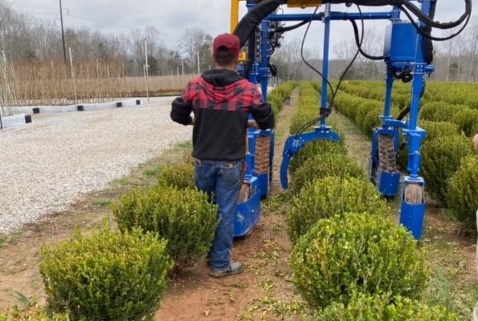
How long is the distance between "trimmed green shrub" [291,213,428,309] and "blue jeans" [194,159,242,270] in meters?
1.02

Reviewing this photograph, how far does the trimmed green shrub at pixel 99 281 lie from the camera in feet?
7.52

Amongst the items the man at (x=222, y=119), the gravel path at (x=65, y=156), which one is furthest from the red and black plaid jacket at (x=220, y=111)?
the gravel path at (x=65, y=156)

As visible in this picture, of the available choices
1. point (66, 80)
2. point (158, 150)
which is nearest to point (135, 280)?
point (158, 150)

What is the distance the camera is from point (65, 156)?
29.0ft

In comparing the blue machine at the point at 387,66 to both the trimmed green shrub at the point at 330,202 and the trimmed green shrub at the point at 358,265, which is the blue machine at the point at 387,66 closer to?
the trimmed green shrub at the point at 330,202

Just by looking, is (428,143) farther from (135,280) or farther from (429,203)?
(135,280)

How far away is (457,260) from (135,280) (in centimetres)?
303

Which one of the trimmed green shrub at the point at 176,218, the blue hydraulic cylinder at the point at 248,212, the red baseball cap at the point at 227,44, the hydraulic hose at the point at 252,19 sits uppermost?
the hydraulic hose at the point at 252,19

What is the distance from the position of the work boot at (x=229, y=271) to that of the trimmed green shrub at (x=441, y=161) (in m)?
2.76

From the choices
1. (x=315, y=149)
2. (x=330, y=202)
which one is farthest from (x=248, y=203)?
(x=315, y=149)

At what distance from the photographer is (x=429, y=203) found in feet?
18.4

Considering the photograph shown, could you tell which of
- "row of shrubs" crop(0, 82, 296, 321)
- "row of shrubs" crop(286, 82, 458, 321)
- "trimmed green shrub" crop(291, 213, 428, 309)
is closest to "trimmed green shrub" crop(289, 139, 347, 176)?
"row of shrubs" crop(286, 82, 458, 321)

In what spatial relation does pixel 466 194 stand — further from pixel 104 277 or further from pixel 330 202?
pixel 104 277

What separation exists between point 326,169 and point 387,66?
5.75 feet
